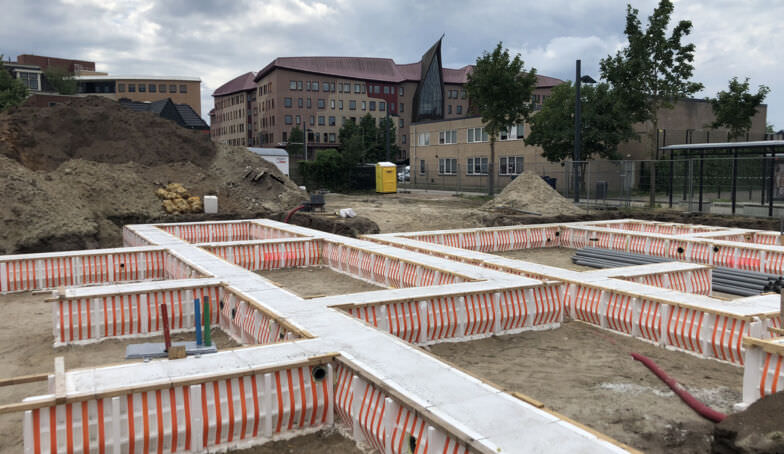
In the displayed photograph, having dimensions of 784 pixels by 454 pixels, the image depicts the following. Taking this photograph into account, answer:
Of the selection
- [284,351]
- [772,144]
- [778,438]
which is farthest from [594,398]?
[772,144]

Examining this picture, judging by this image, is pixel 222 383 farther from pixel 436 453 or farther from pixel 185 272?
pixel 185 272

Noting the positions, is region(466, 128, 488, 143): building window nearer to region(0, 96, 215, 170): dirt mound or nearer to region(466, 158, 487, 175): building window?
region(466, 158, 487, 175): building window

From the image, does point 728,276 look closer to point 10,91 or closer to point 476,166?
point 476,166

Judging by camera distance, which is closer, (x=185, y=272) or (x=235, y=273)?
(x=235, y=273)

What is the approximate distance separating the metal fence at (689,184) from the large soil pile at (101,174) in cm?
1776

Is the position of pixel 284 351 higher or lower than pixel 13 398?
higher

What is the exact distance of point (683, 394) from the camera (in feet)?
27.5

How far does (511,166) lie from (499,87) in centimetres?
1490

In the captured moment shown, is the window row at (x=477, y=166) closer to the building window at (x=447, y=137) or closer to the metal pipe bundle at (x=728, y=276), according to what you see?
the building window at (x=447, y=137)

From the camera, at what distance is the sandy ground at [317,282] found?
630 inches

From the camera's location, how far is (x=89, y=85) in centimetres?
11431

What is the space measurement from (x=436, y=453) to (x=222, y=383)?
277 cm

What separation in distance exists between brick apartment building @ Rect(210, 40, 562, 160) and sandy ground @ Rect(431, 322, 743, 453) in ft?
329

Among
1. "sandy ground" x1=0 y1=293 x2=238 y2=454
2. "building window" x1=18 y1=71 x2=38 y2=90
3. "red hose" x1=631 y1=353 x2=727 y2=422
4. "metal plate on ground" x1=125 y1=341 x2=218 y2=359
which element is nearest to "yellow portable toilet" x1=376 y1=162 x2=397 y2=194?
"sandy ground" x1=0 y1=293 x2=238 y2=454
